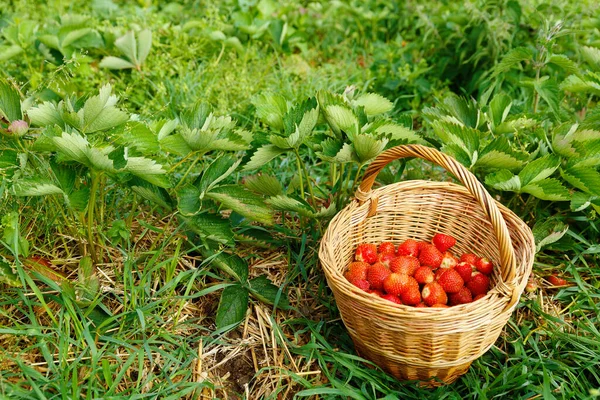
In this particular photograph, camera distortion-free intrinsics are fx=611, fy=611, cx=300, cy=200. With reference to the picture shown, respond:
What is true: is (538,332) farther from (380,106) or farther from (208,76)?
(208,76)

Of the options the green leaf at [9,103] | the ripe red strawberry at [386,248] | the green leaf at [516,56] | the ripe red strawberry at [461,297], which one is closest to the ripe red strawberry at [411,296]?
the ripe red strawberry at [461,297]

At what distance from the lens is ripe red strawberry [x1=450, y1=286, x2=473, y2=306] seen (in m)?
1.70

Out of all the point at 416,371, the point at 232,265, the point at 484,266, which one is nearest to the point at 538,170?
the point at 484,266

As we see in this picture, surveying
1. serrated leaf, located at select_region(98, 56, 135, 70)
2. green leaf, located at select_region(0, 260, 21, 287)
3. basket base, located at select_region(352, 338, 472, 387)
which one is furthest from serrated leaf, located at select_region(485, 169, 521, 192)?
serrated leaf, located at select_region(98, 56, 135, 70)

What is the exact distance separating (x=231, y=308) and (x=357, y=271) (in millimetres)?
383

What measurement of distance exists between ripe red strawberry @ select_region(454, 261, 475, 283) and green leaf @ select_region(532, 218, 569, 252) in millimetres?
266

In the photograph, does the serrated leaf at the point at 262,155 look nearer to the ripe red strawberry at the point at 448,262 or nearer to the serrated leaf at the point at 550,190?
the ripe red strawberry at the point at 448,262

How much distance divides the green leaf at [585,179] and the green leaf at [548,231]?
0.14 metres

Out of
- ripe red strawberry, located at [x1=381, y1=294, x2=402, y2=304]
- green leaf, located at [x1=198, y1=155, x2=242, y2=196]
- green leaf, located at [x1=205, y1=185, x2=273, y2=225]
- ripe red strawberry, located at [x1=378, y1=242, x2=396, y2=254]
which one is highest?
green leaf, located at [x1=198, y1=155, x2=242, y2=196]

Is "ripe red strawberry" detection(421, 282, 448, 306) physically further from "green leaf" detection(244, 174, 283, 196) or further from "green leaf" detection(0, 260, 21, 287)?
"green leaf" detection(0, 260, 21, 287)

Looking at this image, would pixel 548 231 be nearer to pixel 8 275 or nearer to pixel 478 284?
pixel 478 284

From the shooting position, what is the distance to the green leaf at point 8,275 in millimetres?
1559

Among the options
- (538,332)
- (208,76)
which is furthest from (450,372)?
(208,76)

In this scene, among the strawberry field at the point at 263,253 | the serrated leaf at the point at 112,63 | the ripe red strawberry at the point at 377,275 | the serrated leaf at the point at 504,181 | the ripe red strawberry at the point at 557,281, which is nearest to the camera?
the strawberry field at the point at 263,253
